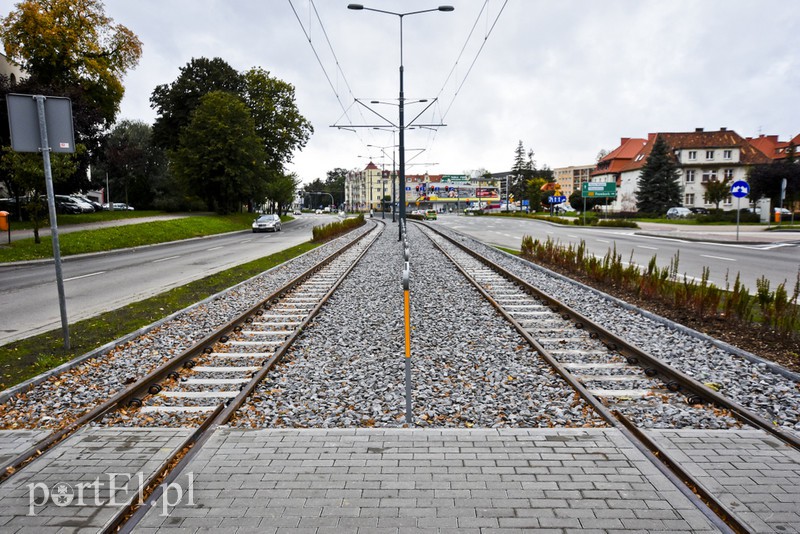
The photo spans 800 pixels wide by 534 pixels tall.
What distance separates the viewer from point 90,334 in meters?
7.83

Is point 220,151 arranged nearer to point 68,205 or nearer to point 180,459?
point 68,205

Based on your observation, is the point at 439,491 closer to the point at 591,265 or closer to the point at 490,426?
the point at 490,426

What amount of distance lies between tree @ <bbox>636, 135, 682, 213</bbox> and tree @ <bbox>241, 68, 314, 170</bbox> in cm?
4161

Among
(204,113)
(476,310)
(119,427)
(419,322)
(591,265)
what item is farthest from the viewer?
(204,113)

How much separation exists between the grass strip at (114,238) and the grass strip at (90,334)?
1176 centimetres

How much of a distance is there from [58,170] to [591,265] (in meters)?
20.1

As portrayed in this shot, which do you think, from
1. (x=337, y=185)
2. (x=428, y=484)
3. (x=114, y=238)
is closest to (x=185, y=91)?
(x=114, y=238)

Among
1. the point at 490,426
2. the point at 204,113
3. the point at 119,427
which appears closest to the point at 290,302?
the point at 119,427

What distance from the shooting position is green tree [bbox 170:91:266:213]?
1698 inches

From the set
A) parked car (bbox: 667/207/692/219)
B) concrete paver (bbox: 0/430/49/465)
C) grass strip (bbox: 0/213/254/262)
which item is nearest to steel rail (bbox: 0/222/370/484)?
concrete paver (bbox: 0/430/49/465)

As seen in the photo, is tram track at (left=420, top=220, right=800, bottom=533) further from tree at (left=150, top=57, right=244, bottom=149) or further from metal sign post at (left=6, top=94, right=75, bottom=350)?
tree at (left=150, top=57, right=244, bottom=149)

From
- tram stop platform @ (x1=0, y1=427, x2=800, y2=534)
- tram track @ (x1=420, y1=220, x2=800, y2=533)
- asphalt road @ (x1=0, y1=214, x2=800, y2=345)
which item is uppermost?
tram stop platform @ (x1=0, y1=427, x2=800, y2=534)

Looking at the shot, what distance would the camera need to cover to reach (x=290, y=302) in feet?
33.9

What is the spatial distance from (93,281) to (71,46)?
31.1 meters
